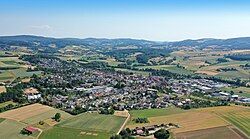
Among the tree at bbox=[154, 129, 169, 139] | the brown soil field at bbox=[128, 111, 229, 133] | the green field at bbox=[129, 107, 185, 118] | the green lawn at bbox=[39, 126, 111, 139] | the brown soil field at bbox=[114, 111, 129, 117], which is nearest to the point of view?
the tree at bbox=[154, 129, 169, 139]

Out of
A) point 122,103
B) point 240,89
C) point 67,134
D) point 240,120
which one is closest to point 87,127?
point 67,134

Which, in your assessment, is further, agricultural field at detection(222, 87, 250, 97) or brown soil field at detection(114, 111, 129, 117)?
agricultural field at detection(222, 87, 250, 97)

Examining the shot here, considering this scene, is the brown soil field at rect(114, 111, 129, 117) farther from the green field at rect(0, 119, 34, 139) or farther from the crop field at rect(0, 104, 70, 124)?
the green field at rect(0, 119, 34, 139)

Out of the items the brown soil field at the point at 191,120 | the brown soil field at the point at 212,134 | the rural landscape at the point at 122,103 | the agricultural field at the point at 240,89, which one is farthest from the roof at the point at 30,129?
the agricultural field at the point at 240,89

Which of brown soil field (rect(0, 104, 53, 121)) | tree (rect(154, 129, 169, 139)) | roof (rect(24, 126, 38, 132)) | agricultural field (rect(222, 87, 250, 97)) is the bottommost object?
agricultural field (rect(222, 87, 250, 97))

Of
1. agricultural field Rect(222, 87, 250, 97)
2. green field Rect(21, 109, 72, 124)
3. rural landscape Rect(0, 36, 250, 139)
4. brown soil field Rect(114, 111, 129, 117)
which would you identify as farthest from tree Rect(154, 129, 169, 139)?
agricultural field Rect(222, 87, 250, 97)

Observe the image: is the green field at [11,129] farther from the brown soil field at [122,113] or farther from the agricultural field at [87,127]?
the brown soil field at [122,113]

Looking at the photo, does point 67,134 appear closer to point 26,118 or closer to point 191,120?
point 26,118
